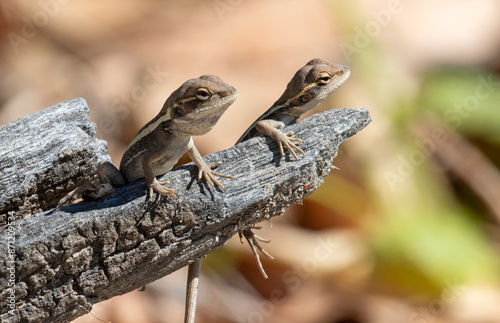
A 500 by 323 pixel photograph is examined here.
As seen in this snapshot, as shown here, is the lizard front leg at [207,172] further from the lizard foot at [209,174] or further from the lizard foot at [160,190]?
the lizard foot at [160,190]

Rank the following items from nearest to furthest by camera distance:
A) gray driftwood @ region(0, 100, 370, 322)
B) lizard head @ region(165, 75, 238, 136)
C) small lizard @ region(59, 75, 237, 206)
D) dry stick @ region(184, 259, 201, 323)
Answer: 1. gray driftwood @ region(0, 100, 370, 322)
2. small lizard @ region(59, 75, 237, 206)
3. lizard head @ region(165, 75, 238, 136)
4. dry stick @ region(184, 259, 201, 323)

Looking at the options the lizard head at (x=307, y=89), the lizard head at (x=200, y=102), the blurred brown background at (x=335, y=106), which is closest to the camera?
the lizard head at (x=200, y=102)

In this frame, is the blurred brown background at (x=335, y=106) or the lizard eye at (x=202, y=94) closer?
the lizard eye at (x=202, y=94)

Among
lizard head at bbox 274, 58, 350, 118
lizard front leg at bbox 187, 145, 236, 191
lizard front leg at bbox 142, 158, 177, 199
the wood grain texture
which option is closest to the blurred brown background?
lizard head at bbox 274, 58, 350, 118

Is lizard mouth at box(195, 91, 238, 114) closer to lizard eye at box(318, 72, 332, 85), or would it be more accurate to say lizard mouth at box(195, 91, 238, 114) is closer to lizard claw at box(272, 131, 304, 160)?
lizard claw at box(272, 131, 304, 160)

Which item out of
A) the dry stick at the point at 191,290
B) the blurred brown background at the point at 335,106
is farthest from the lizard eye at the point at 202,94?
the blurred brown background at the point at 335,106

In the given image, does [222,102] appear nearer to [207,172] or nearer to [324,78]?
[207,172]

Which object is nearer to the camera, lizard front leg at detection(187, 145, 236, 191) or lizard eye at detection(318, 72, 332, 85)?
lizard front leg at detection(187, 145, 236, 191)

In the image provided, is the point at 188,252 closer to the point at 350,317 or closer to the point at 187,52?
the point at 350,317

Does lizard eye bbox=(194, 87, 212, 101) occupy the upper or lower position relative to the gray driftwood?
upper
